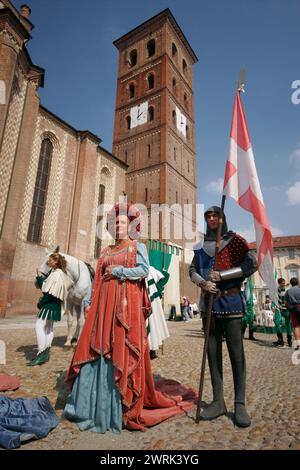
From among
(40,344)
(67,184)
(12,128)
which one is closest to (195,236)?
(67,184)

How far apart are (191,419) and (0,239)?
13.1 meters

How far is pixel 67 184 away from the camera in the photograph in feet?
63.7

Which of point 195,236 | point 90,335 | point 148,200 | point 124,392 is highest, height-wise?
point 148,200

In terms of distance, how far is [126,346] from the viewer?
254cm

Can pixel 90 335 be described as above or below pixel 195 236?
below

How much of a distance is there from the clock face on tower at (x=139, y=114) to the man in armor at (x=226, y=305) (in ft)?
105

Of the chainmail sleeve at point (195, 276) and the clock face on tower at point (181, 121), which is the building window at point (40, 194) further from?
the clock face on tower at point (181, 121)

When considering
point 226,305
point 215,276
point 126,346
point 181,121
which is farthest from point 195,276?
point 181,121

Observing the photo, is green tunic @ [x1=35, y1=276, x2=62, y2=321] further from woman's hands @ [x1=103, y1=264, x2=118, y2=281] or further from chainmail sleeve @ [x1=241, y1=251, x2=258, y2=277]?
chainmail sleeve @ [x1=241, y1=251, x2=258, y2=277]

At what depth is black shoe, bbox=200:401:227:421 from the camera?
2539mm

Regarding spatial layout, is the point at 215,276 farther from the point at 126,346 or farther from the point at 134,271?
the point at 126,346

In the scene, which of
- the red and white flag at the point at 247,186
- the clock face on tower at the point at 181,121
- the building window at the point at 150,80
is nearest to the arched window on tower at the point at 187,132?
the clock face on tower at the point at 181,121

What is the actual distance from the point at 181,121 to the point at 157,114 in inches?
151

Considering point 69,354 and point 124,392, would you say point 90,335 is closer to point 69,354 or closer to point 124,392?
point 124,392
